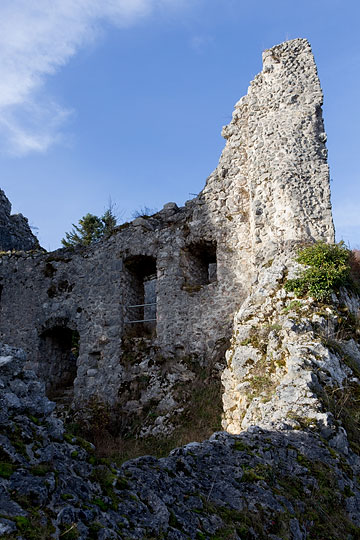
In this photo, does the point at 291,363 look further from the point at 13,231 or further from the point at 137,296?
the point at 13,231

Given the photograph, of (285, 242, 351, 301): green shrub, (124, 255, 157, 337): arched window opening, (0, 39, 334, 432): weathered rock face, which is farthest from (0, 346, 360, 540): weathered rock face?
(124, 255, 157, 337): arched window opening

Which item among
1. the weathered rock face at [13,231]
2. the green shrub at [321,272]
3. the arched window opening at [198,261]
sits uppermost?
the weathered rock face at [13,231]

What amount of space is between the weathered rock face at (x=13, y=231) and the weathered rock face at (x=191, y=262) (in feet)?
13.1

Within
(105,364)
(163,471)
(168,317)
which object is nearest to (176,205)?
(168,317)

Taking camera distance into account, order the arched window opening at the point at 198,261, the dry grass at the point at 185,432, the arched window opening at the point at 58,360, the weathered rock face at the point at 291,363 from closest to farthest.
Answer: the weathered rock face at the point at 291,363 → the dry grass at the point at 185,432 → the arched window opening at the point at 198,261 → the arched window opening at the point at 58,360

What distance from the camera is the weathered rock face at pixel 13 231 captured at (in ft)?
61.3

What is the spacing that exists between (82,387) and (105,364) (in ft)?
2.96

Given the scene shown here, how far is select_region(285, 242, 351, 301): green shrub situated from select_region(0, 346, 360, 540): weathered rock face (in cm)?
412

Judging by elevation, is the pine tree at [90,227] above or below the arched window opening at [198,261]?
above

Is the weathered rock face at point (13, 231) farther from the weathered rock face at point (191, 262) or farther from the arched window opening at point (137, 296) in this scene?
the arched window opening at point (137, 296)

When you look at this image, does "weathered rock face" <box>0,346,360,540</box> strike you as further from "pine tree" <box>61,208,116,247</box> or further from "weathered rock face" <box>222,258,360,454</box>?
"pine tree" <box>61,208,116,247</box>

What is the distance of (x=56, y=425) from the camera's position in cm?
364

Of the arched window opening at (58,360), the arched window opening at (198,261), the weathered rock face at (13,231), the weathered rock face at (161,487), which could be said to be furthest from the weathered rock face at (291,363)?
the weathered rock face at (13,231)

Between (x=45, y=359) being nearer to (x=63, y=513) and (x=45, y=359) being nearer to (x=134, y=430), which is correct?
(x=134, y=430)
